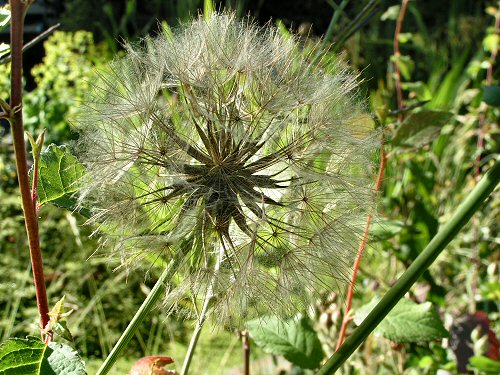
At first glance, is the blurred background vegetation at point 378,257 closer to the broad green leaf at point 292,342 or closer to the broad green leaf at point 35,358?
the broad green leaf at point 292,342

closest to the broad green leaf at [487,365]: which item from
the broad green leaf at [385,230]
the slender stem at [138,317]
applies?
the broad green leaf at [385,230]

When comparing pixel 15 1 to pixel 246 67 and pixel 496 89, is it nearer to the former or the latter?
pixel 246 67

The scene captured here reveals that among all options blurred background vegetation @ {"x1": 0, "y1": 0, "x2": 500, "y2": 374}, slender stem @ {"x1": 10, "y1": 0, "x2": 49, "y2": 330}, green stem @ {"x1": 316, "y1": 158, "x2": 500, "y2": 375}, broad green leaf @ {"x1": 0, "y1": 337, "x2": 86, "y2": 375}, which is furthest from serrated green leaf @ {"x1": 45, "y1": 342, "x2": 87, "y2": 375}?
blurred background vegetation @ {"x1": 0, "y1": 0, "x2": 500, "y2": 374}

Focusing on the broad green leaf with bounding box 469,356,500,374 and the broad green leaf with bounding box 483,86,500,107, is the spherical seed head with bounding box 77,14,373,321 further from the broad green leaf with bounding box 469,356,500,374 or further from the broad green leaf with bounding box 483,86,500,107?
the broad green leaf with bounding box 469,356,500,374

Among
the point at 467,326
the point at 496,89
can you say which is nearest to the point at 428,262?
the point at 496,89

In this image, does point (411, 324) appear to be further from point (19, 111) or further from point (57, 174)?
point (19, 111)
